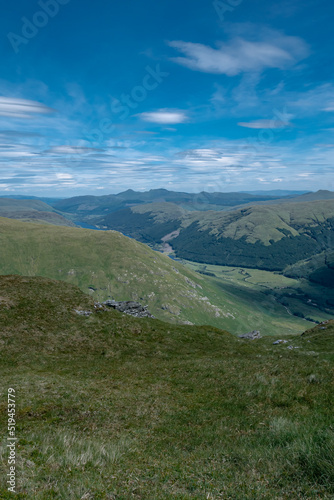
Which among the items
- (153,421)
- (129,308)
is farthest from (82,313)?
(153,421)

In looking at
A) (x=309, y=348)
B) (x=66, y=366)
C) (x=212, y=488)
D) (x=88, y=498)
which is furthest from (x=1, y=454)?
(x=309, y=348)

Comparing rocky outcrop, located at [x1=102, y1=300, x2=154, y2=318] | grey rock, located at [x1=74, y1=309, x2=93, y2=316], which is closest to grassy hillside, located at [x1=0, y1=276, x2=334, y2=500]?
grey rock, located at [x1=74, y1=309, x2=93, y2=316]

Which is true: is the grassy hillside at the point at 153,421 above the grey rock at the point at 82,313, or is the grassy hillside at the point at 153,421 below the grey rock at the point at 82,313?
above

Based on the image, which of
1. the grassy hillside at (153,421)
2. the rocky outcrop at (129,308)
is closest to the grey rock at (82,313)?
the grassy hillside at (153,421)

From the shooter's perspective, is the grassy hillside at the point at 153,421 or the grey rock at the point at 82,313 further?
the grey rock at the point at 82,313

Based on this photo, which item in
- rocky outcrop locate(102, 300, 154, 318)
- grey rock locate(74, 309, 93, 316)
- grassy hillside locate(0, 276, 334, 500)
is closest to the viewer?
grassy hillside locate(0, 276, 334, 500)

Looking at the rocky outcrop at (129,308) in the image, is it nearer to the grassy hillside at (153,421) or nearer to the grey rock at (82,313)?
the grey rock at (82,313)

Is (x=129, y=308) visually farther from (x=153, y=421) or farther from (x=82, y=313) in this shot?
(x=153, y=421)

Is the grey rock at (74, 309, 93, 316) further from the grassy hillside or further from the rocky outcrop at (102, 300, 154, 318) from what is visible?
the rocky outcrop at (102, 300, 154, 318)

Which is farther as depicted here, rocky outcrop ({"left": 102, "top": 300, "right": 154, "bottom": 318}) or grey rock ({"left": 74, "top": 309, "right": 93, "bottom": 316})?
rocky outcrop ({"left": 102, "top": 300, "right": 154, "bottom": 318})
